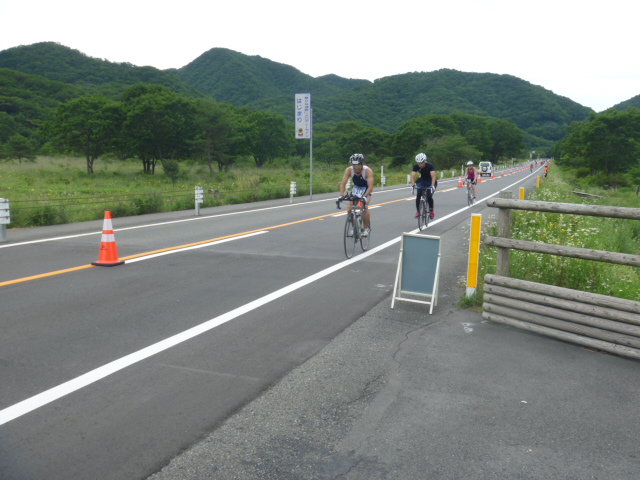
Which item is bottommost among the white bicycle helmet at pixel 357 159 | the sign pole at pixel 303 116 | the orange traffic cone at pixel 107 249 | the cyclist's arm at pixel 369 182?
the orange traffic cone at pixel 107 249

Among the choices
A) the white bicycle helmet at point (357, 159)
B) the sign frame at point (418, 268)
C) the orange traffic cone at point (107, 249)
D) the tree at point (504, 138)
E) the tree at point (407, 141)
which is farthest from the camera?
the tree at point (504, 138)

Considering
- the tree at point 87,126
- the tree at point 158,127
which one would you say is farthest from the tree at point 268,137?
the tree at point 87,126

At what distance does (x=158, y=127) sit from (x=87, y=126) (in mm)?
7445

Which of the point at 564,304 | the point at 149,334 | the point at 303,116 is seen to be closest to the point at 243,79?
the point at 303,116

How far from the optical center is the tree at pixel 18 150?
225ft

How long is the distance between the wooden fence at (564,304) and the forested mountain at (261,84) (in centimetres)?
10157

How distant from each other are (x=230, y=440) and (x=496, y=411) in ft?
6.36

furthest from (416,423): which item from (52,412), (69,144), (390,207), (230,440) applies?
(69,144)

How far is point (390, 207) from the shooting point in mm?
23125

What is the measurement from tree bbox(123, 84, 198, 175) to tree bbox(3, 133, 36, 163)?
13358 millimetres

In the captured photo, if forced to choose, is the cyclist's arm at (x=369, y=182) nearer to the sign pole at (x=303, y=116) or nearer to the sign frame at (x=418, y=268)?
the sign frame at (x=418, y=268)

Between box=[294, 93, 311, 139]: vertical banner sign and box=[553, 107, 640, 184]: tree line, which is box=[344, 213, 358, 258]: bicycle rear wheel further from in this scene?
box=[553, 107, 640, 184]: tree line

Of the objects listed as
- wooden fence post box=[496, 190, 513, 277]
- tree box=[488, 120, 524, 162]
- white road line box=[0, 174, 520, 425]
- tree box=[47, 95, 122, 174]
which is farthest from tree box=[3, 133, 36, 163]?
tree box=[488, 120, 524, 162]

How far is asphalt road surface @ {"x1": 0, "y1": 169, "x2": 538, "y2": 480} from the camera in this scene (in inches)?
144
